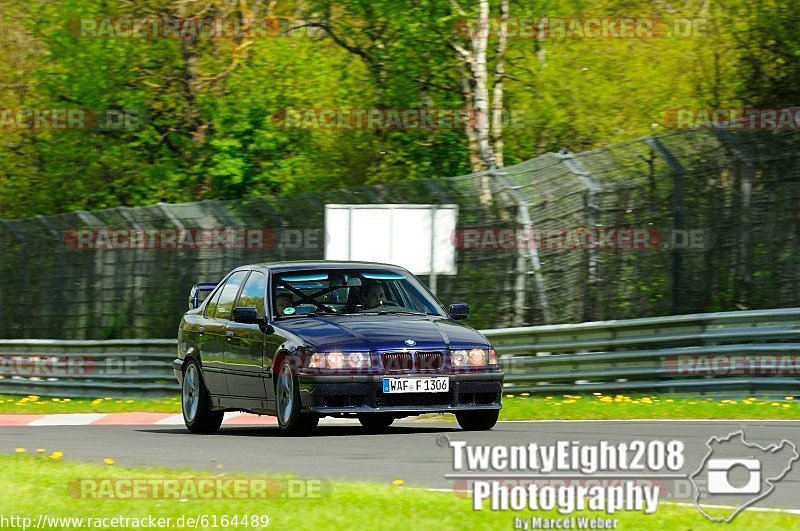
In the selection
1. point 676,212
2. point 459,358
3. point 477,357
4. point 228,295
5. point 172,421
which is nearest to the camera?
point 459,358

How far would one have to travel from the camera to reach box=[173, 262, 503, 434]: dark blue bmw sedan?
12.8 metres

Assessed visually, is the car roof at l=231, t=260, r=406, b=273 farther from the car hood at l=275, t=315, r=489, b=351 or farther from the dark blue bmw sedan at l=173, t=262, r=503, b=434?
the car hood at l=275, t=315, r=489, b=351

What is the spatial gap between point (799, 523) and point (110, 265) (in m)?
19.8

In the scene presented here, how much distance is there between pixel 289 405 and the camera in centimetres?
1321

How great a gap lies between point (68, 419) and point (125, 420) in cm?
76

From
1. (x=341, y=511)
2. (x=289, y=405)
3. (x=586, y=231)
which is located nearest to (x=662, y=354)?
(x=586, y=231)

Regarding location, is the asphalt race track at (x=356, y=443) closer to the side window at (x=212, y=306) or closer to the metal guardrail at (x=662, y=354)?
the side window at (x=212, y=306)

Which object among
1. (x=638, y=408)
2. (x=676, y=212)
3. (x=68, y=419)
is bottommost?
(x=68, y=419)

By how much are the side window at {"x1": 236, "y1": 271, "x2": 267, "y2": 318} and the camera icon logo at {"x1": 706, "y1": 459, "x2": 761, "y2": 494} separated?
480 cm

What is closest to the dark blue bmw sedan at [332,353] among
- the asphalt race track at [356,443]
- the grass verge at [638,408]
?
the asphalt race track at [356,443]

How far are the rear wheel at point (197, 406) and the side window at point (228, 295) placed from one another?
0.55 metres

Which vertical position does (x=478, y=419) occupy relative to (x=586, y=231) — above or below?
below

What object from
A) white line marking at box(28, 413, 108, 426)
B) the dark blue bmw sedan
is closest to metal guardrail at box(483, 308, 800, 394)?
the dark blue bmw sedan

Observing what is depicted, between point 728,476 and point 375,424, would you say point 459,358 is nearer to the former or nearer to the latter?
point 375,424
